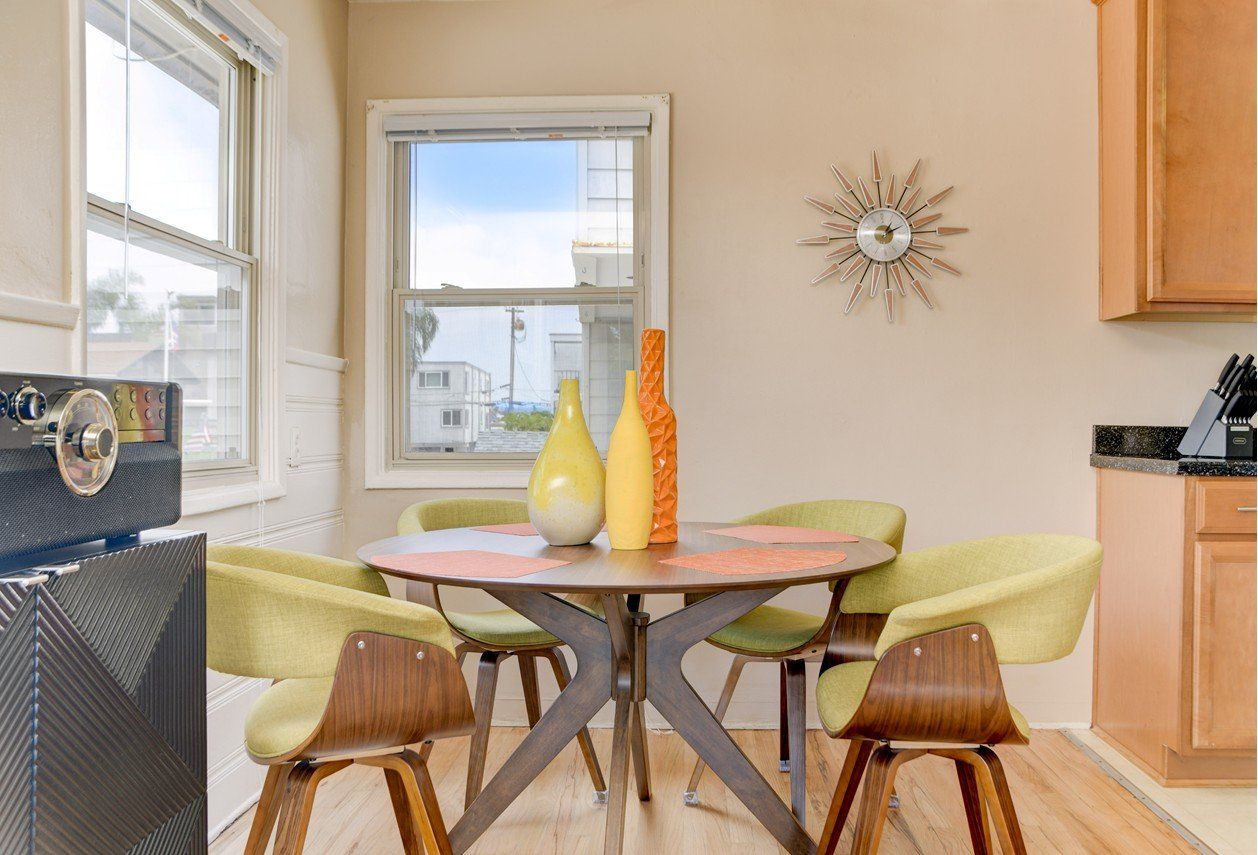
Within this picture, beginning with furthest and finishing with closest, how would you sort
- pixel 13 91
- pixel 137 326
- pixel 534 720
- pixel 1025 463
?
pixel 1025 463
pixel 534 720
pixel 137 326
pixel 13 91

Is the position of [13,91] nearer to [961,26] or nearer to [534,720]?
[534,720]

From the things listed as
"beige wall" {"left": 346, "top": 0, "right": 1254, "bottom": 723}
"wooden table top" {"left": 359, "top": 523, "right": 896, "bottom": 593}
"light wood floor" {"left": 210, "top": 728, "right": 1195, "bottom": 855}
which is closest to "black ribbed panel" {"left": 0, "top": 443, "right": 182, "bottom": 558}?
"wooden table top" {"left": 359, "top": 523, "right": 896, "bottom": 593}

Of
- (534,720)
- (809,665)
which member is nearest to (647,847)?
(534,720)

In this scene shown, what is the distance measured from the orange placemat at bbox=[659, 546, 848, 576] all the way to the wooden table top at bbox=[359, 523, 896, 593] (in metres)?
0.03

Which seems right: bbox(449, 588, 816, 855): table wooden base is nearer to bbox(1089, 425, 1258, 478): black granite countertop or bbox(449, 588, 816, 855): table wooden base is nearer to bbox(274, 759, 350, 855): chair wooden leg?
bbox(274, 759, 350, 855): chair wooden leg

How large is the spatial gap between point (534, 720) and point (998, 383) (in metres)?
1.97

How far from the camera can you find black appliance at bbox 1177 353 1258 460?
2697 mm

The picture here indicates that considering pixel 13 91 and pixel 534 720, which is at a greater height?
pixel 13 91

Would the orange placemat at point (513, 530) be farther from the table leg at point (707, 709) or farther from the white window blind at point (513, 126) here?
the white window blind at point (513, 126)

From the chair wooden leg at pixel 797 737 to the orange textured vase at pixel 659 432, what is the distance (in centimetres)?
50

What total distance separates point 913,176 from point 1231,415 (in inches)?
50.7

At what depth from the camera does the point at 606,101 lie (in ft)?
10.2

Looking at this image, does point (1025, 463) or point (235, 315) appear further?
point (1025, 463)

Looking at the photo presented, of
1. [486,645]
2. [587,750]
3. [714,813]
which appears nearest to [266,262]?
[486,645]
